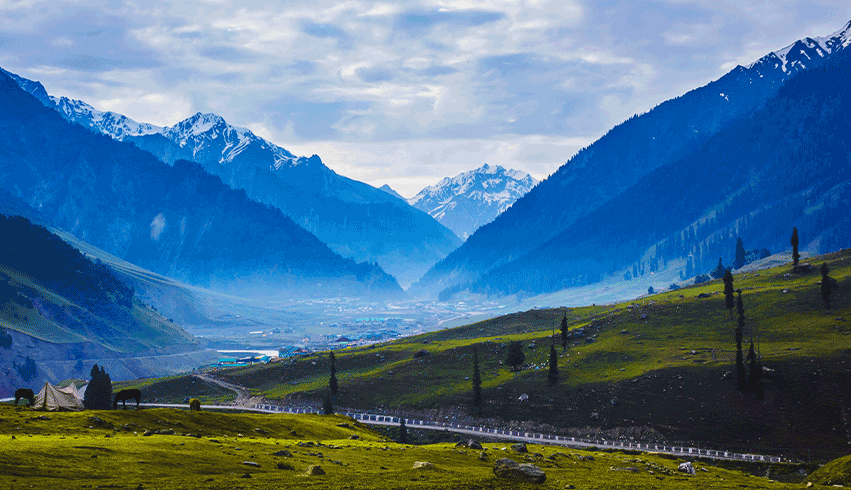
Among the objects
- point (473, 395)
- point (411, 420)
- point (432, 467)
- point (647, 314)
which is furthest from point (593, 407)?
point (432, 467)

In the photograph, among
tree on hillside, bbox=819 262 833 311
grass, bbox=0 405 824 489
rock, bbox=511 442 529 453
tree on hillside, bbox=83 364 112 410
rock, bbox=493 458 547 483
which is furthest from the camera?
tree on hillside, bbox=819 262 833 311

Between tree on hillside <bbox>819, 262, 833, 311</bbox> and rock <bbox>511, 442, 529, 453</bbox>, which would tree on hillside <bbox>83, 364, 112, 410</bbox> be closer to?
rock <bbox>511, 442, 529, 453</bbox>

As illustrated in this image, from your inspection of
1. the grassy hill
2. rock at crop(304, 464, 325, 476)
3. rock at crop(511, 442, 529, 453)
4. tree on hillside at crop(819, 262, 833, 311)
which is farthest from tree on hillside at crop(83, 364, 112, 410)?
tree on hillside at crop(819, 262, 833, 311)

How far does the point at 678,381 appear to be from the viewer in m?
146

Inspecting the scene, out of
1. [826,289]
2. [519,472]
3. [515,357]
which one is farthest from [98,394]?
[826,289]

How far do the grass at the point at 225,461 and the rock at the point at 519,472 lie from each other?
0.82 meters

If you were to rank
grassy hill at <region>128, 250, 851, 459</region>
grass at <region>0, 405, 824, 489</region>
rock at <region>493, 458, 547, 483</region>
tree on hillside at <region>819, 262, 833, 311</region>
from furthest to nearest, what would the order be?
1. tree on hillside at <region>819, 262, 833, 311</region>
2. grassy hill at <region>128, 250, 851, 459</region>
3. rock at <region>493, 458, 547, 483</region>
4. grass at <region>0, 405, 824, 489</region>

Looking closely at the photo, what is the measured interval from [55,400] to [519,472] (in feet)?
148

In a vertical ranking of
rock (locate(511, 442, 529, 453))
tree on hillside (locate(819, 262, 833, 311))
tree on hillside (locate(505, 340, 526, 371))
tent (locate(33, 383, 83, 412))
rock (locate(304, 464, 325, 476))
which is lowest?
rock (locate(511, 442, 529, 453))

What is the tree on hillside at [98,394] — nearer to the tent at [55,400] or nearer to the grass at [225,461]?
the grass at [225,461]

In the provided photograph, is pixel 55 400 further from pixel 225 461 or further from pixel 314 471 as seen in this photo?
pixel 314 471

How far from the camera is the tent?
225 feet

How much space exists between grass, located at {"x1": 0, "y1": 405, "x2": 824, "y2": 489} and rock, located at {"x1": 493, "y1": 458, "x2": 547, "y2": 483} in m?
0.82

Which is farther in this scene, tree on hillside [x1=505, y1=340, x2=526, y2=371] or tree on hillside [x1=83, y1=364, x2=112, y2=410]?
tree on hillside [x1=505, y1=340, x2=526, y2=371]
